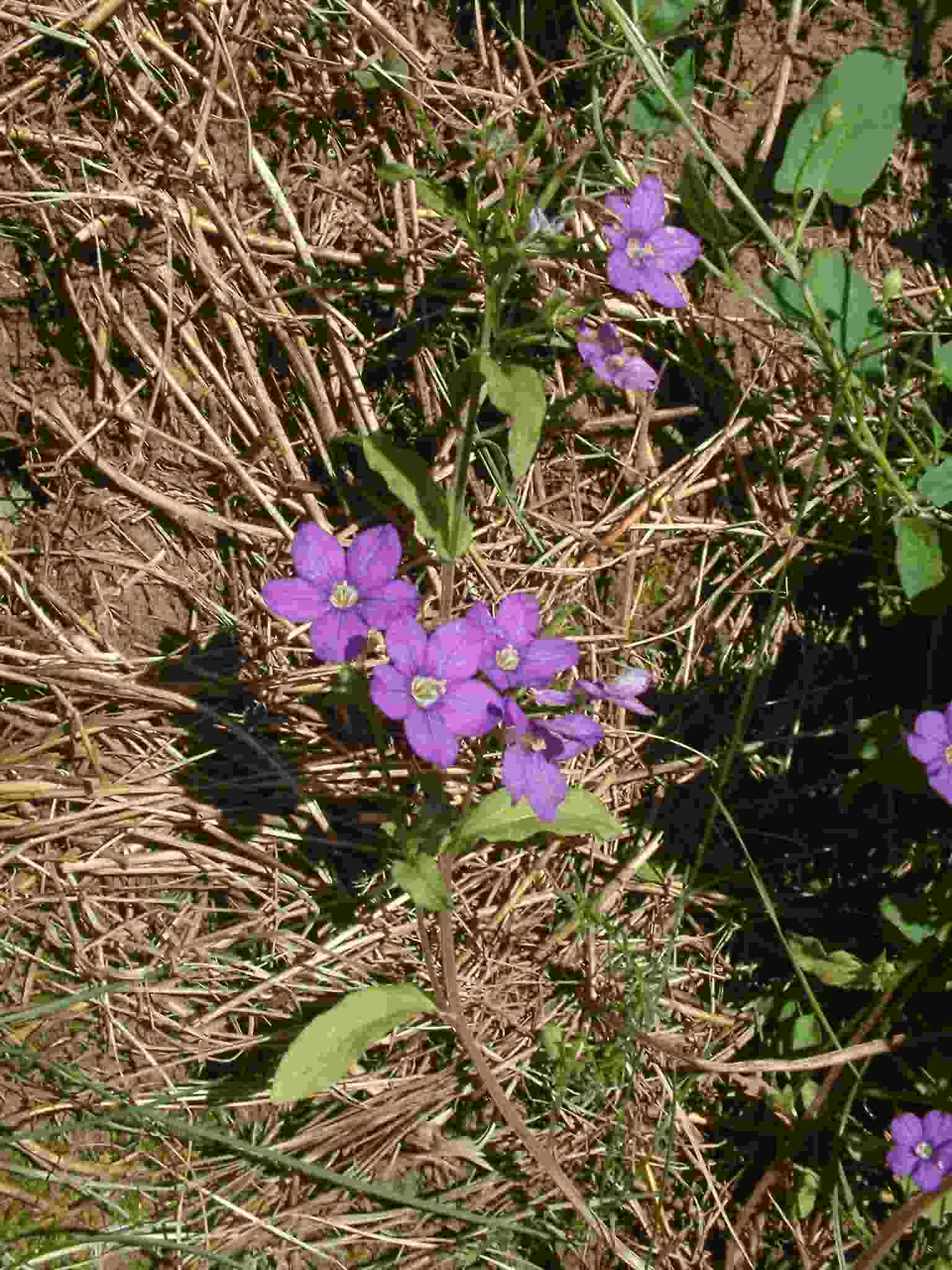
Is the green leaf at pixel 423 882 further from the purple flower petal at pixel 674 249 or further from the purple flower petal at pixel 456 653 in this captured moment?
the purple flower petal at pixel 674 249

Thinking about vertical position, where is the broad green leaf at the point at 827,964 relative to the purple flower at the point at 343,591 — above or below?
below

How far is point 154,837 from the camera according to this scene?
8.35 feet

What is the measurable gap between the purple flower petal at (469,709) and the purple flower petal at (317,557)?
366 millimetres

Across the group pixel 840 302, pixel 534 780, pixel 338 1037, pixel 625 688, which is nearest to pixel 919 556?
pixel 840 302

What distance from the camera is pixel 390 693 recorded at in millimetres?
1895

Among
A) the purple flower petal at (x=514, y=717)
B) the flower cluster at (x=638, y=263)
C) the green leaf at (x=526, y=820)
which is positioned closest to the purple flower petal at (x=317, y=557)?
the purple flower petal at (x=514, y=717)

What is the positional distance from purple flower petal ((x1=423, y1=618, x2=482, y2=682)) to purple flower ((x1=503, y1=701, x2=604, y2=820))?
97 mm

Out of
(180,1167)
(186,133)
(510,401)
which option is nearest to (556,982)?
(180,1167)

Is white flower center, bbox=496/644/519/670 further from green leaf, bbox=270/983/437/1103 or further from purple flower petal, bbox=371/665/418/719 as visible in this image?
green leaf, bbox=270/983/437/1103

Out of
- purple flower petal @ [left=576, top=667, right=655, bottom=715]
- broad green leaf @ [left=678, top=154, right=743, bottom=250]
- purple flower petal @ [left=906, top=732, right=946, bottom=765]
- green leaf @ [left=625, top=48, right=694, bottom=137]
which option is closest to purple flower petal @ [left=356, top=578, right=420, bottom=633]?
purple flower petal @ [left=576, top=667, right=655, bottom=715]

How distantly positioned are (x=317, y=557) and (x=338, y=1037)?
915 millimetres

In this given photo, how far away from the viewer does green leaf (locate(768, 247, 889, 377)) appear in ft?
8.88

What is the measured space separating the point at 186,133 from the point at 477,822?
166cm

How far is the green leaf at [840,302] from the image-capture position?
2.71 m
